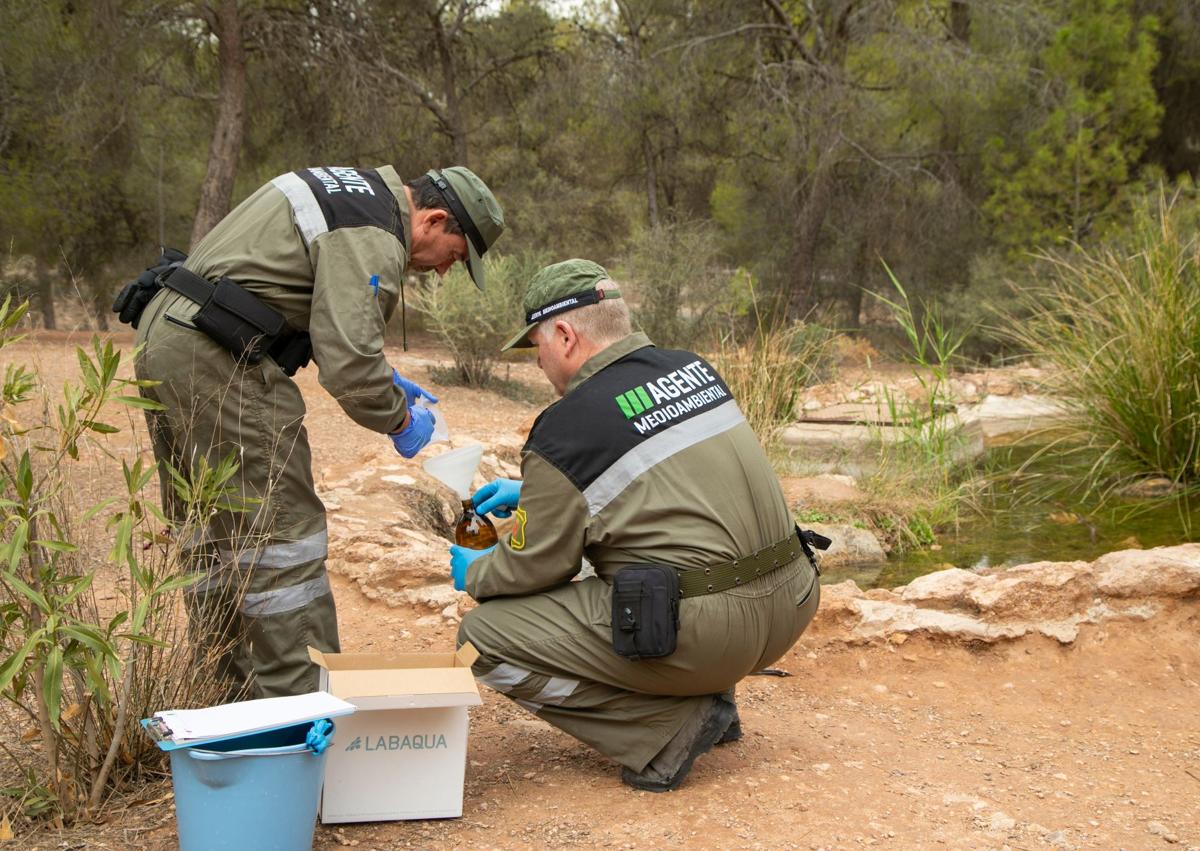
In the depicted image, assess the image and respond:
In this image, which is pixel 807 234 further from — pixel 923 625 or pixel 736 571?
pixel 736 571

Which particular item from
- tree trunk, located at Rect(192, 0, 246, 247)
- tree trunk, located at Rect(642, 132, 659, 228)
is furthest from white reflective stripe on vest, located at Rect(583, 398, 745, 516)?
tree trunk, located at Rect(642, 132, 659, 228)

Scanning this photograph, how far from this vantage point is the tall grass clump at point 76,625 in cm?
204

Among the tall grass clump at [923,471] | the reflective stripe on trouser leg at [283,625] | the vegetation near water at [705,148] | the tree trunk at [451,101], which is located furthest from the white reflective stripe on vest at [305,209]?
the tree trunk at [451,101]

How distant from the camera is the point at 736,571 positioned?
8.19ft

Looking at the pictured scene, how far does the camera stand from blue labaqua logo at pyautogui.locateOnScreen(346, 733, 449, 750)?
7.66 ft

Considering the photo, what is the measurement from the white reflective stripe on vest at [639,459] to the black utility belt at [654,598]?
0.17m

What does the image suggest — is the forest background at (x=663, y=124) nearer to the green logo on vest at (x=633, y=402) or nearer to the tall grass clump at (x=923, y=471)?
the tall grass clump at (x=923, y=471)

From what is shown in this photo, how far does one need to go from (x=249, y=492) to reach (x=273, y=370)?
0.31 metres

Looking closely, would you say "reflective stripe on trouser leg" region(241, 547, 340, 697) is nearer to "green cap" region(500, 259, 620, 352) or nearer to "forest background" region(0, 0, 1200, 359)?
"green cap" region(500, 259, 620, 352)

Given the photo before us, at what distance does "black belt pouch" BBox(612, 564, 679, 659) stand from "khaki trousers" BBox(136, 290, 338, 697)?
2.80 feet

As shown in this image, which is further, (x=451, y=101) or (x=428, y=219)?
(x=451, y=101)

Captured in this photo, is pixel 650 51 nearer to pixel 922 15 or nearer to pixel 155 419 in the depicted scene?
pixel 922 15

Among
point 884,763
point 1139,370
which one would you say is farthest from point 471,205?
point 1139,370

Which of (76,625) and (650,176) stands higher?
(650,176)
